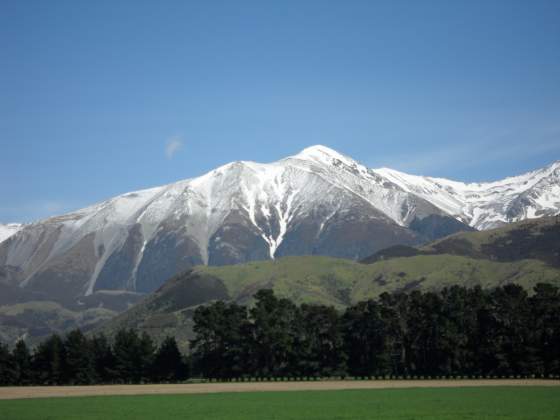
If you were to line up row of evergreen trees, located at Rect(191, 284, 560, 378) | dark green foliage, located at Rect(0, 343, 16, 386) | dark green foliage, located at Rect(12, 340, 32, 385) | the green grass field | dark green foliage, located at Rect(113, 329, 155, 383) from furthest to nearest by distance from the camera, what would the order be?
dark green foliage, located at Rect(12, 340, 32, 385), dark green foliage, located at Rect(0, 343, 16, 386), dark green foliage, located at Rect(113, 329, 155, 383), row of evergreen trees, located at Rect(191, 284, 560, 378), the green grass field

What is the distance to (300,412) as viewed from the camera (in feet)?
274

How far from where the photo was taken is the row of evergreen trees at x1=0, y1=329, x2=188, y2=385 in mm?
182125

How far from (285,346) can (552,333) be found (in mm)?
56477

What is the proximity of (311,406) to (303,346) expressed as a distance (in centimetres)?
8901

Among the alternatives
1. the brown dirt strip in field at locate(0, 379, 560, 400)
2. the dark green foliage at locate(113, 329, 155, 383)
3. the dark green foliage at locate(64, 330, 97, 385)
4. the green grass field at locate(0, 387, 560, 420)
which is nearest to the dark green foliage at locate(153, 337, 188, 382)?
the dark green foliage at locate(113, 329, 155, 383)

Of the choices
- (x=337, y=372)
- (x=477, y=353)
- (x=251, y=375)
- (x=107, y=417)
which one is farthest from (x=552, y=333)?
(x=107, y=417)

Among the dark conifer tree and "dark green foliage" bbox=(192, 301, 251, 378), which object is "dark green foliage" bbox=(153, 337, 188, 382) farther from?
the dark conifer tree

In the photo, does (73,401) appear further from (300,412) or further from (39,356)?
(39,356)

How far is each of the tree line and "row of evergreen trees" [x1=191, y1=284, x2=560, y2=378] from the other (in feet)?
0.75

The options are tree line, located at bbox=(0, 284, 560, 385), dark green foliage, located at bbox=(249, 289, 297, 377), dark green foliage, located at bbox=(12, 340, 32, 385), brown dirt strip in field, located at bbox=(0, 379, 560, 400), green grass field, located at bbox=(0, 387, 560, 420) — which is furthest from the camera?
dark green foliage, located at bbox=(12, 340, 32, 385)

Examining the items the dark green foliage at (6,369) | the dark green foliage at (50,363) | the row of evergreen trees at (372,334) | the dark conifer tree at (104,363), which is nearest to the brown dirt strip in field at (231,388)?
the row of evergreen trees at (372,334)

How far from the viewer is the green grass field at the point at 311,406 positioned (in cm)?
7856

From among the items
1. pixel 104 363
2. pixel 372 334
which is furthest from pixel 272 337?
pixel 104 363

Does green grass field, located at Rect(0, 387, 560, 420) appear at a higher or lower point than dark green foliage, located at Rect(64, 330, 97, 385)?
lower
